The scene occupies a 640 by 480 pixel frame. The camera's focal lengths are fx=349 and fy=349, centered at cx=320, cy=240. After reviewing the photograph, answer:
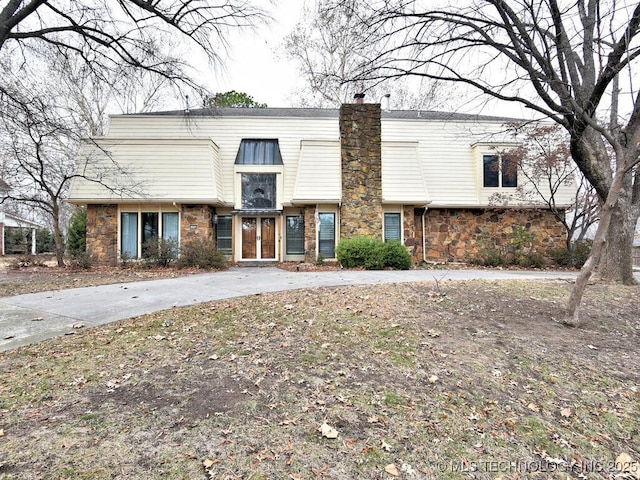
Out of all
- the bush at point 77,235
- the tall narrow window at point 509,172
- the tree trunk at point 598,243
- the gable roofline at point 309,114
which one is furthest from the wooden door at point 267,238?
the tree trunk at point 598,243

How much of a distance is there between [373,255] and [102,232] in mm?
10194

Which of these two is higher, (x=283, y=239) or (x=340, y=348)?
(x=283, y=239)

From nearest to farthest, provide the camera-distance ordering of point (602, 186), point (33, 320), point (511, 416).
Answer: point (511, 416), point (33, 320), point (602, 186)

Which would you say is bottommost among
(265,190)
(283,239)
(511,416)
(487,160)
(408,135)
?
(511,416)

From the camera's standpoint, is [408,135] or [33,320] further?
[408,135]

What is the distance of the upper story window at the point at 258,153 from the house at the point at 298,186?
0.17 feet

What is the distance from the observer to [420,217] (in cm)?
1488

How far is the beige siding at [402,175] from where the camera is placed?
45.5ft

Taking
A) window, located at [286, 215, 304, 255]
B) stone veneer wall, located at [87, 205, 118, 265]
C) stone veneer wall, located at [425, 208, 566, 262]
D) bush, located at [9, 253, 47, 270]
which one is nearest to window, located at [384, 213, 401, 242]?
stone veneer wall, located at [425, 208, 566, 262]

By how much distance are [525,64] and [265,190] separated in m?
10.8

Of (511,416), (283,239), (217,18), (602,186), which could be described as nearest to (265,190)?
(283,239)

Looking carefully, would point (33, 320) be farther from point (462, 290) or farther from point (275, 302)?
point (462, 290)

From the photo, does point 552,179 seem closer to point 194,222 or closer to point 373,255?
point 373,255

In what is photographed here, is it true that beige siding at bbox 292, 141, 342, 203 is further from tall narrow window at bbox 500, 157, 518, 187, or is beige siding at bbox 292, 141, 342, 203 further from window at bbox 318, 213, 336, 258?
tall narrow window at bbox 500, 157, 518, 187
